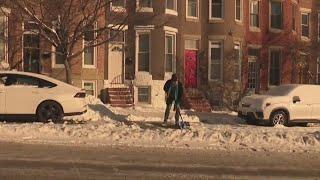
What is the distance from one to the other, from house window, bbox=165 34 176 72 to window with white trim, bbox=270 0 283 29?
9.20 meters

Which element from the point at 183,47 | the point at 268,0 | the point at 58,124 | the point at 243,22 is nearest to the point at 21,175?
the point at 58,124

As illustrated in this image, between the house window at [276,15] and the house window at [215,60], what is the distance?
6180 mm

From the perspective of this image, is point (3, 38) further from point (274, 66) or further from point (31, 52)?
point (274, 66)

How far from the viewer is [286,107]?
23062mm

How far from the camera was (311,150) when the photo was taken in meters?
16.3

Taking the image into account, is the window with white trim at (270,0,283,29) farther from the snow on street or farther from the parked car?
the snow on street

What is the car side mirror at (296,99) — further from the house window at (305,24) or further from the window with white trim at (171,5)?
the house window at (305,24)

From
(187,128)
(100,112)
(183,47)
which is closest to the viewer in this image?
(187,128)

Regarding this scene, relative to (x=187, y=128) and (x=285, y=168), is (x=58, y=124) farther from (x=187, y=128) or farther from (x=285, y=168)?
(x=285, y=168)

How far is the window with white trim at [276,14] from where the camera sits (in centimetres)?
3984

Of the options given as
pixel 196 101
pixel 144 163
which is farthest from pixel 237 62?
pixel 144 163

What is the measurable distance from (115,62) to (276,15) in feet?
43.2

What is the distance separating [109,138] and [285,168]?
19.1 feet

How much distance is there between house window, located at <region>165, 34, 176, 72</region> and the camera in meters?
33.1
